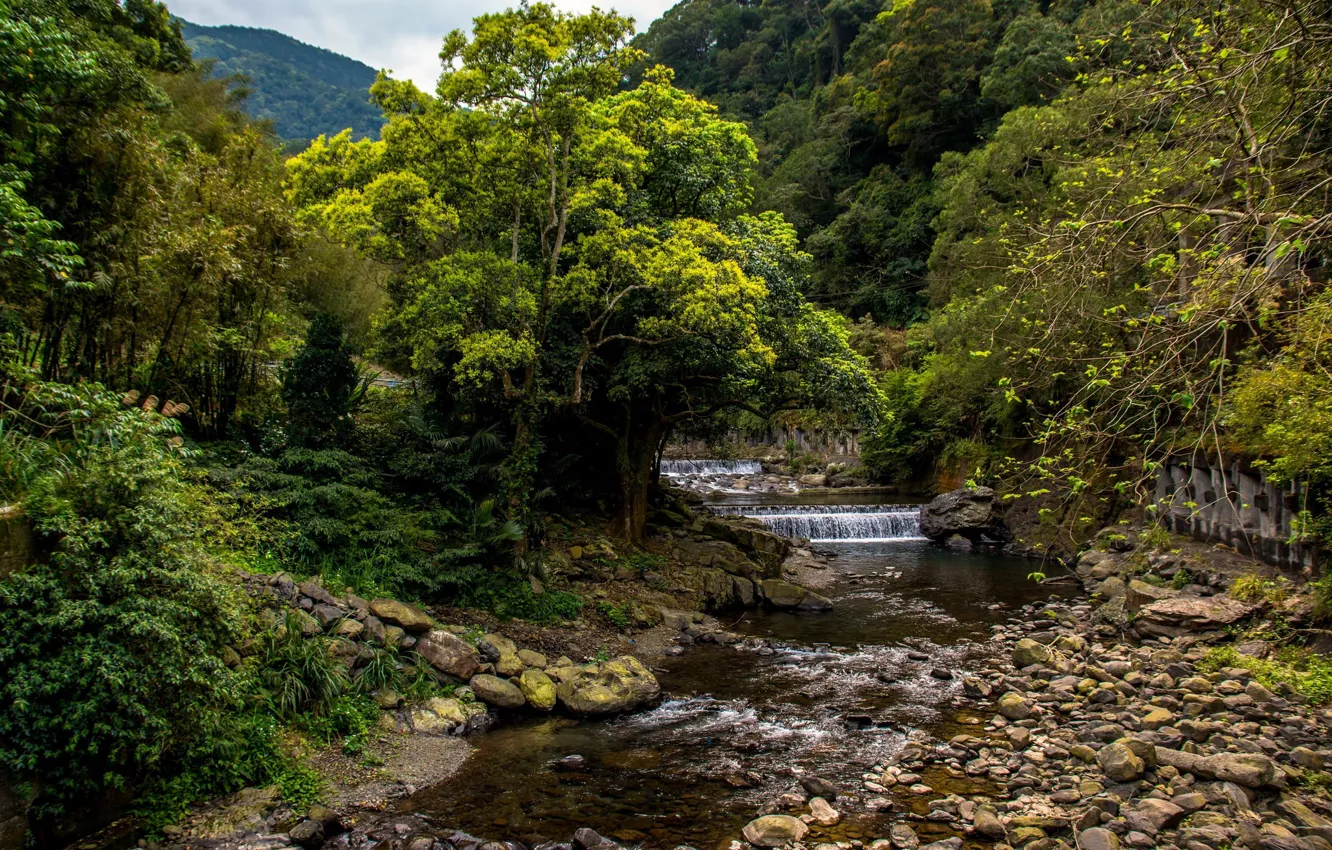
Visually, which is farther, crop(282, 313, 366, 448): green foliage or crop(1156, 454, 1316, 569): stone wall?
crop(282, 313, 366, 448): green foliage

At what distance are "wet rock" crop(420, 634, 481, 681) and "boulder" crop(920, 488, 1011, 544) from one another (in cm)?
1830

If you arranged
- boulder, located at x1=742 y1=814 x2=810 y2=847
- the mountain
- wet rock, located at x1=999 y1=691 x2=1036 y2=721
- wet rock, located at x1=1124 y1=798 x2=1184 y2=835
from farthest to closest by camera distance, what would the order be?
the mountain, wet rock, located at x1=999 y1=691 x2=1036 y2=721, boulder, located at x1=742 y1=814 x2=810 y2=847, wet rock, located at x1=1124 y1=798 x2=1184 y2=835

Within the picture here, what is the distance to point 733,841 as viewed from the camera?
6816mm

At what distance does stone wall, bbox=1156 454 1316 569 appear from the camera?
12.2 m

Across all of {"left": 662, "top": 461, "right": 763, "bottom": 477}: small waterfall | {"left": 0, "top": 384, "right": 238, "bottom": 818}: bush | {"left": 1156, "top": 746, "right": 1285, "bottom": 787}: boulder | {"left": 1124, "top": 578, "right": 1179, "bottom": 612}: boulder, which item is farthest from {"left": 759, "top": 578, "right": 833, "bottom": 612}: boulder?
{"left": 662, "top": 461, "right": 763, "bottom": 477}: small waterfall

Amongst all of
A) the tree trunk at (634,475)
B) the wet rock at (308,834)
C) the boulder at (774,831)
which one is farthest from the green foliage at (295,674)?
the tree trunk at (634,475)

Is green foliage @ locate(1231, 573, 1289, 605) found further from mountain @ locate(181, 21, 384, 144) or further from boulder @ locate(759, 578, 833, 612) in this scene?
mountain @ locate(181, 21, 384, 144)

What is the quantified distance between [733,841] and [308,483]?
845 centimetres

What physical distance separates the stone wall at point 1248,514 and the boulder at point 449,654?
10391mm

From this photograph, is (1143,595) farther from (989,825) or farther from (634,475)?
(634,475)

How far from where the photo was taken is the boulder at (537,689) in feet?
32.8

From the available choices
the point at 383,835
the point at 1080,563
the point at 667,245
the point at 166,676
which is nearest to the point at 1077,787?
the point at 383,835

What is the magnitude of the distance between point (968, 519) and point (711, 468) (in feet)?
67.4

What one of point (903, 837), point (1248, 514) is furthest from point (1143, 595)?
point (903, 837)
